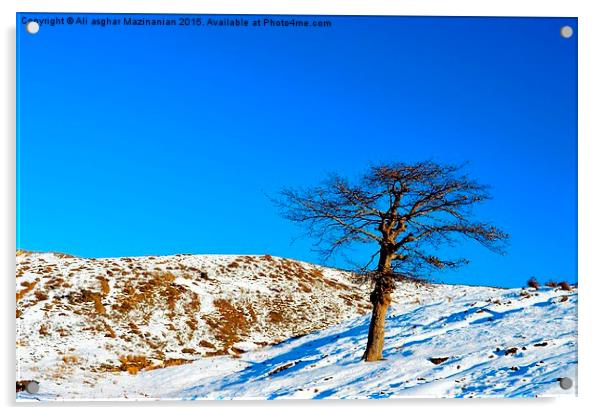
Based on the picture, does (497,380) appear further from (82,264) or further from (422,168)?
(82,264)

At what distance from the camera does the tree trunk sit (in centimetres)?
1422

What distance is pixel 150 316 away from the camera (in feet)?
56.9

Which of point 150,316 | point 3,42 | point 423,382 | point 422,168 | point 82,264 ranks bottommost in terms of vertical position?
point 423,382

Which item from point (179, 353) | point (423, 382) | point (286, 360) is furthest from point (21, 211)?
point (423, 382)

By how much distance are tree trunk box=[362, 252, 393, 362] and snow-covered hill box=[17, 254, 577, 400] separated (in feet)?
1.35

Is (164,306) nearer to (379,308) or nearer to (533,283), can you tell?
(379,308)

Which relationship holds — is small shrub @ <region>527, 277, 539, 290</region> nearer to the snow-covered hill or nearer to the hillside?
the snow-covered hill

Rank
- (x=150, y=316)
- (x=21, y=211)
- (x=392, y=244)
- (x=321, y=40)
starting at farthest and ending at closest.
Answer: (x=150, y=316), (x=392, y=244), (x=321, y=40), (x=21, y=211)
